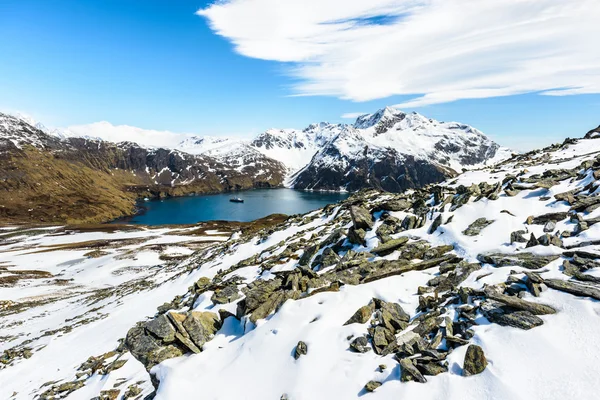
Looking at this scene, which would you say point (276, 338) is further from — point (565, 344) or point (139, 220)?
point (139, 220)

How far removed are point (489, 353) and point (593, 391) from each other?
207cm

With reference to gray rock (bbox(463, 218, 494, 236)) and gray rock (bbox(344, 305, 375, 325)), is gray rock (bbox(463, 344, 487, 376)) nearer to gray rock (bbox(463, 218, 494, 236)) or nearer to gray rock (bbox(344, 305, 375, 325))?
gray rock (bbox(344, 305, 375, 325))

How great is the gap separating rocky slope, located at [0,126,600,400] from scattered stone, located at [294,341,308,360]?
5 centimetres

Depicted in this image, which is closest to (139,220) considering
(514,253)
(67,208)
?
(67,208)

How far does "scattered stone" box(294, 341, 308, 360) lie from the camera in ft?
33.8

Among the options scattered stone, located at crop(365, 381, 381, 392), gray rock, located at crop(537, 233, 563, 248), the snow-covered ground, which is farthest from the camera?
the snow-covered ground

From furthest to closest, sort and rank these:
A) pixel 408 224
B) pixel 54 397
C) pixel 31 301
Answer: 1. pixel 31 301
2. pixel 408 224
3. pixel 54 397

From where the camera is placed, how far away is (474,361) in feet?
26.6

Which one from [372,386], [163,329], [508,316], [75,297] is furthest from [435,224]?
[75,297]

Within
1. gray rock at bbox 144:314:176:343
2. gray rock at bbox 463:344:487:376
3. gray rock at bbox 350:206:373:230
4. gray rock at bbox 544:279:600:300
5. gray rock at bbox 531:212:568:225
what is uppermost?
gray rock at bbox 531:212:568:225

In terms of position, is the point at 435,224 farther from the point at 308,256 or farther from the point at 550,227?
the point at 308,256

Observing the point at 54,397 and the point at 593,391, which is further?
the point at 54,397

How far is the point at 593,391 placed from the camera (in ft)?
22.0

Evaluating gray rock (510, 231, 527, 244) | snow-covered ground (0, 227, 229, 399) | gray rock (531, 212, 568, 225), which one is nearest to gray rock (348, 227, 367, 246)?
gray rock (510, 231, 527, 244)
